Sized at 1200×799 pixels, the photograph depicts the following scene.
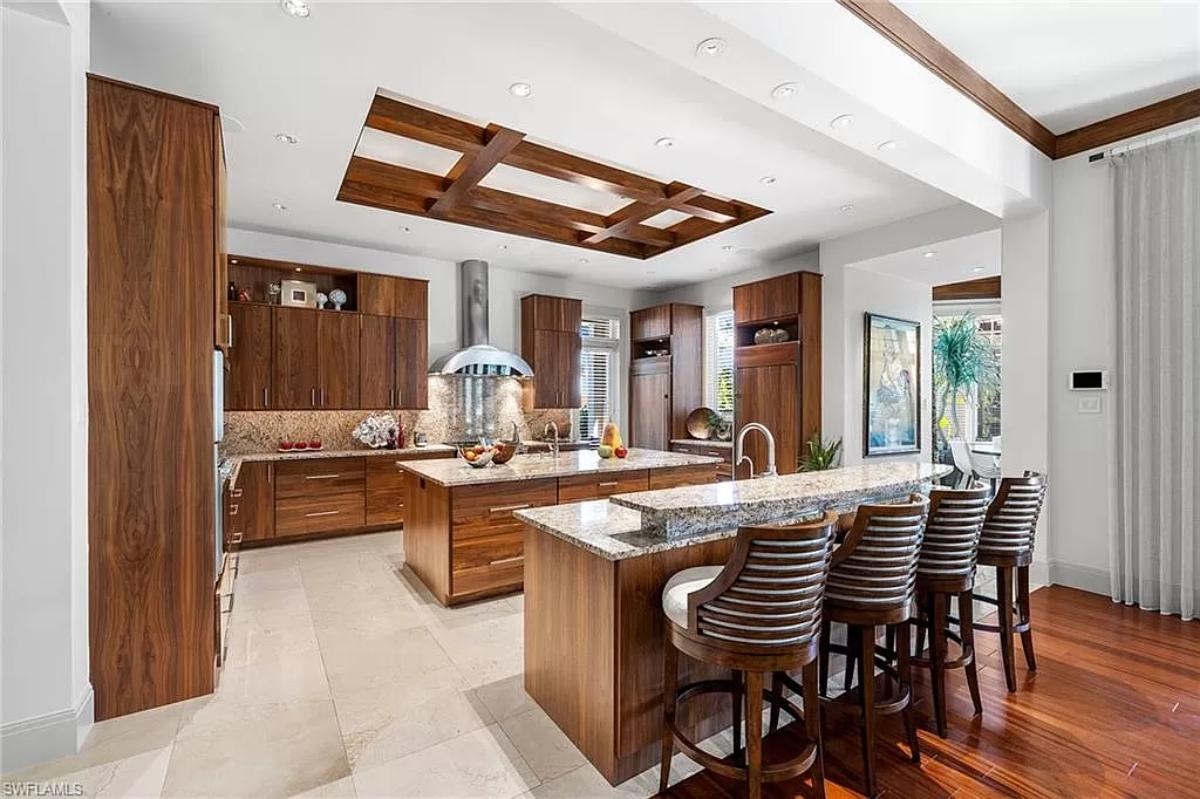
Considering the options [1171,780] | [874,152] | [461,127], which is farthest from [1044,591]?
[461,127]

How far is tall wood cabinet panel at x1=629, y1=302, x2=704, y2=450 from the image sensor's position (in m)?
7.29

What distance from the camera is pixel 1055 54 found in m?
2.93

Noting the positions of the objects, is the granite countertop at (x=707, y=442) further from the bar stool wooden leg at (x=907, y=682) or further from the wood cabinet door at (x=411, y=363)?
the bar stool wooden leg at (x=907, y=682)

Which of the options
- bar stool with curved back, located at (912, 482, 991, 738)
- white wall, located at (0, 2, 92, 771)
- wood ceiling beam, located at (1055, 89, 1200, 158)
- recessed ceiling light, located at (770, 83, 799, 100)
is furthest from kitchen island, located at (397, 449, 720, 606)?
wood ceiling beam, located at (1055, 89, 1200, 158)

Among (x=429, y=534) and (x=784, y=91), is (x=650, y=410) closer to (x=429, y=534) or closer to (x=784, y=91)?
(x=429, y=534)

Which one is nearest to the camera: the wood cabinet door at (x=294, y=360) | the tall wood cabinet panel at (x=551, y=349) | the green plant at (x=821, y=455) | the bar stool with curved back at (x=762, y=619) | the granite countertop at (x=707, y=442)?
the bar stool with curved back at (x=762, y=619)

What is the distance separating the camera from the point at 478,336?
6402 millimetres

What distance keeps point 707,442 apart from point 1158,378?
4.14 metres

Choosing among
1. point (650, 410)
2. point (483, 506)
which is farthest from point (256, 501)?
point (650, 410)

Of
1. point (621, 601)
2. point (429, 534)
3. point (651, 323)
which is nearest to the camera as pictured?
point (621, 601)

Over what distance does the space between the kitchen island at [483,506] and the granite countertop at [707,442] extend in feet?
8.54

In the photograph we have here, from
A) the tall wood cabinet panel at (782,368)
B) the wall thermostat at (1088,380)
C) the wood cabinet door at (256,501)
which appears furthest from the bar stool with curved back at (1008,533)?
the wood cabinet door at (256,501)

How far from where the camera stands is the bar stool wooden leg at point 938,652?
7.08 ft

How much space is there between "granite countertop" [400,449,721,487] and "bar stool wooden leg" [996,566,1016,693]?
218 centimetres
